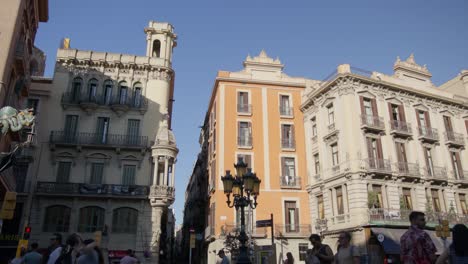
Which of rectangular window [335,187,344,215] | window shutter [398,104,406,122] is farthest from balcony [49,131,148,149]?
window shutter [398,104,406,122]

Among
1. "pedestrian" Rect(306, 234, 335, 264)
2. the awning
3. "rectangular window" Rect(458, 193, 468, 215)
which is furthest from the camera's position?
"rectangular window" Rect(458, 193, 468, 215)

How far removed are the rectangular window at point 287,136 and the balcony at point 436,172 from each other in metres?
10.4

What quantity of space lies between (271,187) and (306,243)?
496 cm

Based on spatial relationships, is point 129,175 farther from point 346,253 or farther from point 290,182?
point 346,253

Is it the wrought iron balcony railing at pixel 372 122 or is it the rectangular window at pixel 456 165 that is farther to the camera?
the rectangular window at pixel 456 165

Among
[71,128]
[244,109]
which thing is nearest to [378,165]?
[244,109]

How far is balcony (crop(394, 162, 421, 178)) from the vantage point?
82.8 ft

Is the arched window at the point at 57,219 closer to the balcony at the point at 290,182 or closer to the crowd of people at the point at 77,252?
the balcony at the point at 290,182

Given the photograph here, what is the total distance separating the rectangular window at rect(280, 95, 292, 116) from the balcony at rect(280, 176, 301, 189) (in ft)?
18.6

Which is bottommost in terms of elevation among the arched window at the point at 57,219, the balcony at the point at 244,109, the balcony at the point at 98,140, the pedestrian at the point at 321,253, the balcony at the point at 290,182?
the pedestrian at the point at 321,253

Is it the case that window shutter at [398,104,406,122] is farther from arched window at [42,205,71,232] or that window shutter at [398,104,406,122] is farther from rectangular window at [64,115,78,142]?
arched window at [42,205,71,232]

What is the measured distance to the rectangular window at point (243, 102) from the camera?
30.4 meters

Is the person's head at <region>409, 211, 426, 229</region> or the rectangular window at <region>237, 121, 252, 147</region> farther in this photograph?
the rectangular window at <region>237, 121, 252, 147</region>

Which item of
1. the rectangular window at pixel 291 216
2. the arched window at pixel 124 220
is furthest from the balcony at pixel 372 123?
the arched window at pixel 124 220
